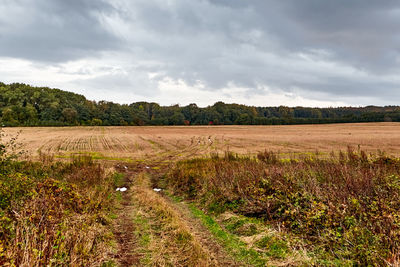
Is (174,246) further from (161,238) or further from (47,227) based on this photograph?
(47,227)

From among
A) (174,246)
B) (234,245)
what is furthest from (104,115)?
(234,245)

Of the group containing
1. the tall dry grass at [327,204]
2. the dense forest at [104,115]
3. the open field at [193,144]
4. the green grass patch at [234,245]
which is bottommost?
the open field at [193,144]

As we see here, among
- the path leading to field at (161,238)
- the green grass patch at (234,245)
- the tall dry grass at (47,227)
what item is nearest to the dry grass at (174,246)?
the path leading to field at (161,238)

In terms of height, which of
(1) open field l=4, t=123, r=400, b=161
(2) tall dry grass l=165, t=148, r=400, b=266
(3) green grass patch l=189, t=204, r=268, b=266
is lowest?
(1) open field l=4, t=123, r=400, b=161

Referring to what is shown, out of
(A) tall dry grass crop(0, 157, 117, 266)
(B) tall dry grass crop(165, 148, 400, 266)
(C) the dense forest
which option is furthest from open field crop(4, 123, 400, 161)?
(C) the dense forest

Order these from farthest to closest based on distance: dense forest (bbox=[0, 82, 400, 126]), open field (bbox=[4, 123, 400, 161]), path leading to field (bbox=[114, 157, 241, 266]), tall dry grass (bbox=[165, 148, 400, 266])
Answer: dense forest (bbox=[0, 82, 400, 126]), open field (bbox=[4, 123, 400, 161]), path leading to field (bbox=[114, 157, 241, 266]), tall dry grass (bbox=[165, 148, 400, 266])

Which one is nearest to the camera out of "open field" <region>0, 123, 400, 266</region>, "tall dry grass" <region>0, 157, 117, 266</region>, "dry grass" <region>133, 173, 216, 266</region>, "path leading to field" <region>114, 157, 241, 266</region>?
"tall dry grass" <region>0, 157, 117, 266</region>

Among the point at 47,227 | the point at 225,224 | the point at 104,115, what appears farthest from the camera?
the point at 104,115

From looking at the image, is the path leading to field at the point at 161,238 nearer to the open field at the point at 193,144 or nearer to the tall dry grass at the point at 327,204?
the tall dry grass at the point at 327,204

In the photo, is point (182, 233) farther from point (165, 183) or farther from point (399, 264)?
point (165, 183)

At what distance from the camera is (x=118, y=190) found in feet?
49.2

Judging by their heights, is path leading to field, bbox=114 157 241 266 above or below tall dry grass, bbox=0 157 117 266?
below

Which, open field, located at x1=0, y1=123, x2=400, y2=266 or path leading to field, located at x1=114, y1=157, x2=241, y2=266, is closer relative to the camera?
open field, located at x1=0, y1=123, x2=400, y2=266

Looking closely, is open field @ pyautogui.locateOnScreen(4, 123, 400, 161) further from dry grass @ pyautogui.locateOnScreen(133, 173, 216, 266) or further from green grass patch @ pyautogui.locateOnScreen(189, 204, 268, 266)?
green grass patch @ pyautogui.locateOnScreen(189, 204, 268, 266)
